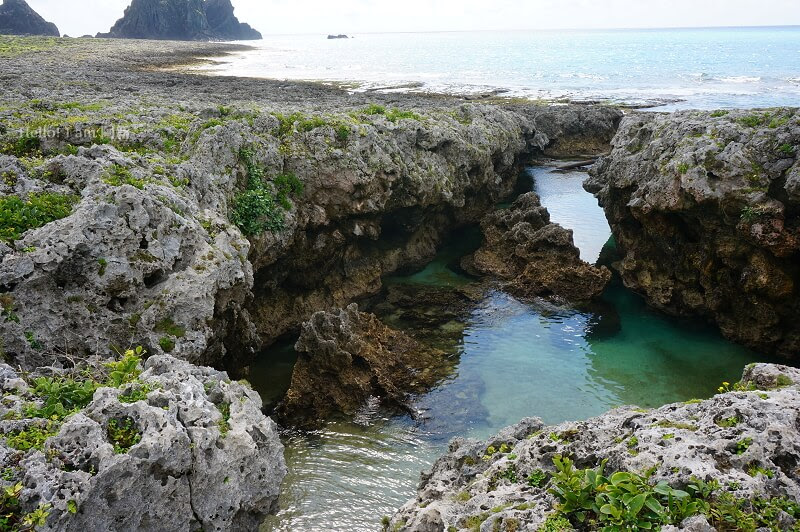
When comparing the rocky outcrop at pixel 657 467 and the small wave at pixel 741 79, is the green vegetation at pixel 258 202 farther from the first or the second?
the small wave at pixel 741 79

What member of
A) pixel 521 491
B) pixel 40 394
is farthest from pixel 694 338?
pixel 40 394

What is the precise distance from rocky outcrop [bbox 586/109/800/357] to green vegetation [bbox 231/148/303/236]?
1349 centimetres

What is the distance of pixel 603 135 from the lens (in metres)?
50.4

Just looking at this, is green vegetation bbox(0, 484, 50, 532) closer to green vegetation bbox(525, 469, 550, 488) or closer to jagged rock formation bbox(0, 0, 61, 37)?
green vegetation bbox(525, 469, 550, 488)

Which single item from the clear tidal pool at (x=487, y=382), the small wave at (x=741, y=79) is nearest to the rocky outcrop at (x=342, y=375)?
the clear tidal pool at (x=487, y=382)

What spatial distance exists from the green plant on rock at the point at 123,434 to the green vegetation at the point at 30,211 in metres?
5.11

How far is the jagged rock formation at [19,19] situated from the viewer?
15450 centimetres

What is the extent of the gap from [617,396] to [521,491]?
11.2 meters

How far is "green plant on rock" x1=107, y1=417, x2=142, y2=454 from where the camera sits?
643cm

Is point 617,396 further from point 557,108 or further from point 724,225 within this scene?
point 557,108

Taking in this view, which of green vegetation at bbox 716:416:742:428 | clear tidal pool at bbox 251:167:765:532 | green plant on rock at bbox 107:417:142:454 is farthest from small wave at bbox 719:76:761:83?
green plant on rock at bbox 107:417:142:454

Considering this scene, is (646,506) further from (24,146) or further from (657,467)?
(24,146)

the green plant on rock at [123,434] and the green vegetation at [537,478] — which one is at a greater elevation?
the green plant on rock at [123,434]

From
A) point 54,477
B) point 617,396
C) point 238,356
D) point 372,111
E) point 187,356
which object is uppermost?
point 372,111
